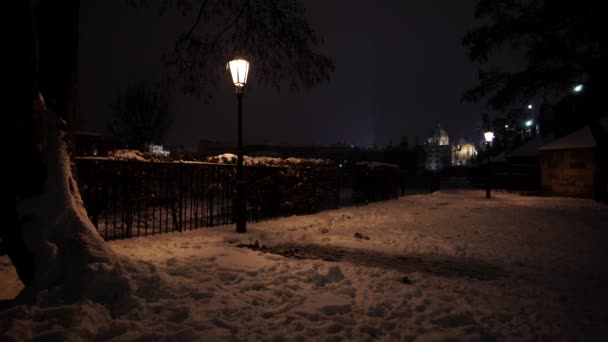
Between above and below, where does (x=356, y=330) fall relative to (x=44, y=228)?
below

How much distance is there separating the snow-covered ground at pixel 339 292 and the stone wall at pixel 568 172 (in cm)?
1560

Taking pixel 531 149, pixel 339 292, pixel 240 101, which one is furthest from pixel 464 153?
pixel 339 292

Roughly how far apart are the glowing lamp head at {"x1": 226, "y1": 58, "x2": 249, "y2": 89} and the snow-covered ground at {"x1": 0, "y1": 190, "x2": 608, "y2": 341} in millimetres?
3358

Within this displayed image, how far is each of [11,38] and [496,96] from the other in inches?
845

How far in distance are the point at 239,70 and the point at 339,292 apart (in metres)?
5.40

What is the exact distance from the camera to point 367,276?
4.89 metres

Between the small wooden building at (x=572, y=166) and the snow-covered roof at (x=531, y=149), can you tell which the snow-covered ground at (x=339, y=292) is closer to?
the small wooden building at (x=572, y=166)

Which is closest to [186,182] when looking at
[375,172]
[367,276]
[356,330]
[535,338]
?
[367,276]

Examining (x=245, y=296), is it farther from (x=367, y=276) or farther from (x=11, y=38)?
(x=11, y=38)

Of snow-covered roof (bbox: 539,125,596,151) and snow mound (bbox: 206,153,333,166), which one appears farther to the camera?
snow-covered roof (bbox: 539,125,596,151)

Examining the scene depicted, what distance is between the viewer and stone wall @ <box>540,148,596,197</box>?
19.9 metres

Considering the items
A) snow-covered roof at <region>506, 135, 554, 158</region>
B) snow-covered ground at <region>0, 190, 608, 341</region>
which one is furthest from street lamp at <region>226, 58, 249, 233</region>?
snow-covered roof at <region>506, 135, 554, 158</region>

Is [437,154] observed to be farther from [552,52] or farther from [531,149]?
[552,52]

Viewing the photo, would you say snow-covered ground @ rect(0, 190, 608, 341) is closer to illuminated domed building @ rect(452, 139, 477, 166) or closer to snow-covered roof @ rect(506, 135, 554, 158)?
snow-covered roof @ rect(506, 135, 554, 158)
